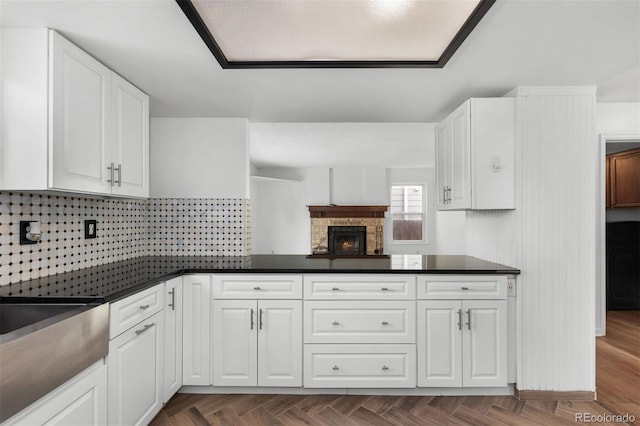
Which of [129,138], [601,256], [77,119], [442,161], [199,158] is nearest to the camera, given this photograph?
[77,119]

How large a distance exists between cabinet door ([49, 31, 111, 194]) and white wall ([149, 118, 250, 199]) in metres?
1.04

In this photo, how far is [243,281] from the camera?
2.42 meters

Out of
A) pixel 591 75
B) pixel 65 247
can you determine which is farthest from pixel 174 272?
pixel 591 75

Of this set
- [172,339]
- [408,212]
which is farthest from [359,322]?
[408,212]

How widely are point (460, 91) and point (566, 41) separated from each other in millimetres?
688

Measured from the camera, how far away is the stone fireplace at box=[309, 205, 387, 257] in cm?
739

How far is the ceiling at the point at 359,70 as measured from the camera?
5.07ft

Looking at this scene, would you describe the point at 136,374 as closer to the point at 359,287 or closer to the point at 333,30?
the point at 359,287

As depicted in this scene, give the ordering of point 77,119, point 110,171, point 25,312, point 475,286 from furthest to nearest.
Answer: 1. point 475,286
2. point 110,171
3. point 77,119
4. point 25,312

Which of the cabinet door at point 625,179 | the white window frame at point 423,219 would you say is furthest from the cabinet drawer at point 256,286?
the white window frame at point 423,219

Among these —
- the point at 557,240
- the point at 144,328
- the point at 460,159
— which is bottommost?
the point at 144,328

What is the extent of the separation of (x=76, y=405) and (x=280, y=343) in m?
1.25

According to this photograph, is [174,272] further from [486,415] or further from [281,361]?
[486,415]

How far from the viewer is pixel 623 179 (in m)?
4.58
